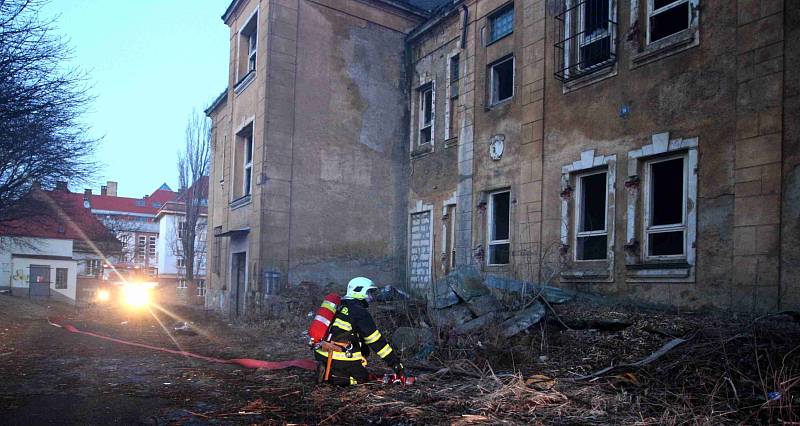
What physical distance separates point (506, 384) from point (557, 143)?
6.62 metres

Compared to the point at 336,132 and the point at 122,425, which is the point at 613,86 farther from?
the point at 122,425

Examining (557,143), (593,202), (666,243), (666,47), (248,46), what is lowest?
(666,243)

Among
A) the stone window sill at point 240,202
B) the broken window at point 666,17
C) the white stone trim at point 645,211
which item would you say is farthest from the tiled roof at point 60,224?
the broken window at point 666,17

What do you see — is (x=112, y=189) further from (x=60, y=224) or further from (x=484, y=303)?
(x=484, y=303)

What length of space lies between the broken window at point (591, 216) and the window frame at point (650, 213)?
88cm

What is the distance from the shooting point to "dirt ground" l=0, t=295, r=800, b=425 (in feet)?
18.9

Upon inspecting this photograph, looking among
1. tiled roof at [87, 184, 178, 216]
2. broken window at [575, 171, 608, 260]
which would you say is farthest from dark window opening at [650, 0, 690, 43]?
tiled roof at [87, 184, 178, 216]

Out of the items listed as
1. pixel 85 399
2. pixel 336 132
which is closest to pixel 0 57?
pixel 336 132

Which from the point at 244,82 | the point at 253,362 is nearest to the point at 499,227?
the point at 253,362

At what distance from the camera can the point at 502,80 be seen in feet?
48.0

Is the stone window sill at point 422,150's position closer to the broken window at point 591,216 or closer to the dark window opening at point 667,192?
the broken window at point 591,216

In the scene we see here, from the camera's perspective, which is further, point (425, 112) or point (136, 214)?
point (136, 214)

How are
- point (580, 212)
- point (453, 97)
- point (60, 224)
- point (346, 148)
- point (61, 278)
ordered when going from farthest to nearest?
point (61, 278)
point (60, 224)
point (346, 148)
point (453, 97)
point (580, 212)

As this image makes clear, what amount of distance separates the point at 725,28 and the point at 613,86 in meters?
2.17
